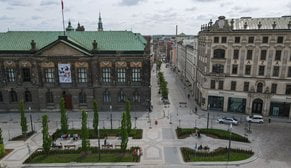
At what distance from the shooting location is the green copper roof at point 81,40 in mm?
→ 63219

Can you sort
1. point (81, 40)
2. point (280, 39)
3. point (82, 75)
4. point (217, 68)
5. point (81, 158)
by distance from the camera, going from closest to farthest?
point (81, 158) < point (280, 39) < point (217, 68) < point (82, 75) < point (81, 40)

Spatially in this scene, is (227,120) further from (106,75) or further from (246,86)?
(106,75)

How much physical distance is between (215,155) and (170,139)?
32.3ft

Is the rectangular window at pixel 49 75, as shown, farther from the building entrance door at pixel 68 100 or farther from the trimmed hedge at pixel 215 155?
the trimmed hedge at pixel 215 155

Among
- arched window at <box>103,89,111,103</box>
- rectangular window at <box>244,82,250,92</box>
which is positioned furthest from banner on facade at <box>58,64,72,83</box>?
rectangular window at <box>244,82,250,92</box>

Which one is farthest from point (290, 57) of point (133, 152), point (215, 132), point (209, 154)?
point (133, 152)

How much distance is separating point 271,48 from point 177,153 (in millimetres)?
35348

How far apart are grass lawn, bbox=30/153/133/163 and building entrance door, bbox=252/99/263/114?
37.7 meters

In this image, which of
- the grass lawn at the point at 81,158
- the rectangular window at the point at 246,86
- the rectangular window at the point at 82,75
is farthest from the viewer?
the rectangular window at the point at 82,75

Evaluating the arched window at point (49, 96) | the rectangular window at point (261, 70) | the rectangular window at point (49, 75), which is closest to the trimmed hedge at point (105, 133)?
the arched window at point (49, 96)

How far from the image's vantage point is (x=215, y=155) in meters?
40.8

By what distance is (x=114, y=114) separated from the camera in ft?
206

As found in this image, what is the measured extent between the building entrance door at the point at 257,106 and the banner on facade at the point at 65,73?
48805mm

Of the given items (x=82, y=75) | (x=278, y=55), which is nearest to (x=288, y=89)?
(x=278, y=55)
